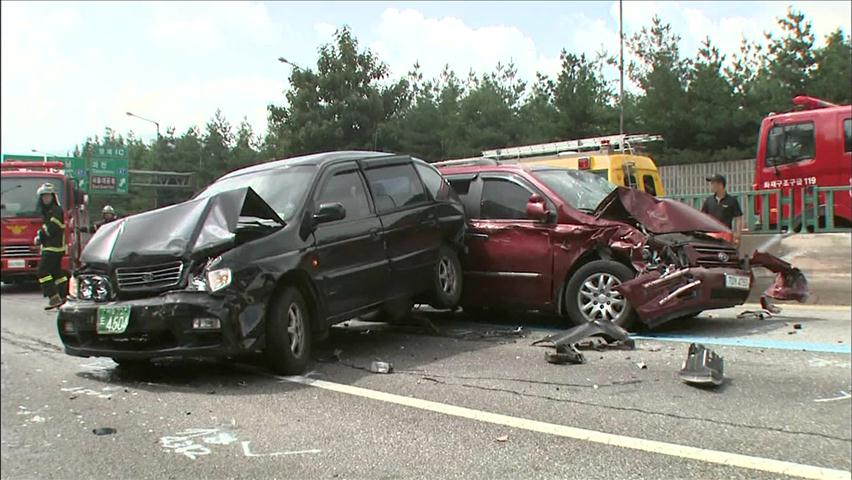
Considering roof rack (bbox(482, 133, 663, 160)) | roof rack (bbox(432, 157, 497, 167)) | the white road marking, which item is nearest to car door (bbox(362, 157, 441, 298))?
roof rack (bbox(432, 157, 497, 167))

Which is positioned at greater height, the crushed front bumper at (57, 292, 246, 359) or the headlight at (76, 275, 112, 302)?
the headlight at (76, 275, 112, 302)

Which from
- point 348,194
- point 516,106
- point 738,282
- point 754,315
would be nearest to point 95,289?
point 348,194

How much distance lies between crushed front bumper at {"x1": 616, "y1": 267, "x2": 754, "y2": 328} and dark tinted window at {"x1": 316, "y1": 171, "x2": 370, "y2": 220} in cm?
259

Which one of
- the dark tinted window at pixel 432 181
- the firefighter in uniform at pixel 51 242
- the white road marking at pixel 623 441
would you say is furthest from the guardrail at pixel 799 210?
the firefighter in uniform at pixel 51 242

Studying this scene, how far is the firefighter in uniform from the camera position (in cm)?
830

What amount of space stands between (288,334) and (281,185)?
4.90 feet

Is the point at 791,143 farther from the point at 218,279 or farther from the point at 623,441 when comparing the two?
the point at 218,279

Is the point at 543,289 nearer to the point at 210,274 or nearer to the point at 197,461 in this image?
the point at 210,274

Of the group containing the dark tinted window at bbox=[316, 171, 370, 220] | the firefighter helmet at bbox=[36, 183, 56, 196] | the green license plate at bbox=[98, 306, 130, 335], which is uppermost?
the firefighter helmet at bbox=[36, 183, 56, 196]

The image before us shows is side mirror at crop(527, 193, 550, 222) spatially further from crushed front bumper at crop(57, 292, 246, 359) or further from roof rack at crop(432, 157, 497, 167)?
crushed front bumper at crop(57, 292, 246, 359)

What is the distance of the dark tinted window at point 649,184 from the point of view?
39.7 feet

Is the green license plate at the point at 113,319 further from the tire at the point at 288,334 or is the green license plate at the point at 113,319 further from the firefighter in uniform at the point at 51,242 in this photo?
the firefighter in uniform at the point at 51,242

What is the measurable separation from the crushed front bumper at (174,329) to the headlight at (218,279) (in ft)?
0.26

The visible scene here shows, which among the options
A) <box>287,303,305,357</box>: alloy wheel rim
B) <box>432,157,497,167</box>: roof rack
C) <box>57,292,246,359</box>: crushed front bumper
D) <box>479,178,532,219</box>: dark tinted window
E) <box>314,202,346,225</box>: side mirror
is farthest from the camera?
<box>432,157,497,167</box>: roof rack
